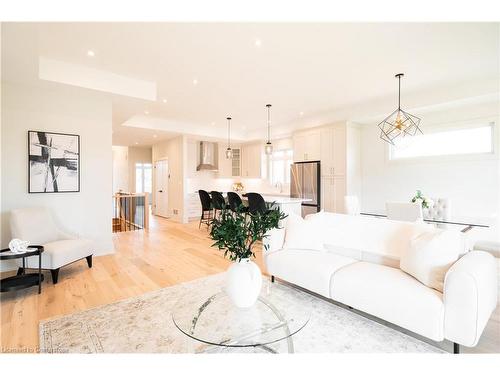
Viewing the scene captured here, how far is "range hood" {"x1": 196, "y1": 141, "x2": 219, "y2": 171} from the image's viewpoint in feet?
27.1

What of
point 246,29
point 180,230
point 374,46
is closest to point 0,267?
point 180,230

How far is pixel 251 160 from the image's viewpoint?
8641 millimetres

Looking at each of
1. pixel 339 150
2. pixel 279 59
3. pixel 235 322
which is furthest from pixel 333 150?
pixel 235 322

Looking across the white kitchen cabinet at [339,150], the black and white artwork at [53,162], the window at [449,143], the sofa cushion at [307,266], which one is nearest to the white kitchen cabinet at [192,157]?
the black and white artwork at [53,162]

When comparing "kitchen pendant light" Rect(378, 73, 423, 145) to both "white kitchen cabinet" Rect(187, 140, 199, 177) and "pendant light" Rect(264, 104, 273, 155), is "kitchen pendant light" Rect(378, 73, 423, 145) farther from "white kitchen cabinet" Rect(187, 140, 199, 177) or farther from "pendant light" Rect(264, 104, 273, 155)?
"white kitchen cabinet" Rect(187, 140, 199, 177)

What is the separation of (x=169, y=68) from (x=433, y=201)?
4.25 metres

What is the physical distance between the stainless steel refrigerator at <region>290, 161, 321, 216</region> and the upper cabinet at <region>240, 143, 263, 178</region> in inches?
66.5

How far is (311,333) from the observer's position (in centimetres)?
206

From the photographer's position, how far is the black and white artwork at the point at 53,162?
3.62 meters

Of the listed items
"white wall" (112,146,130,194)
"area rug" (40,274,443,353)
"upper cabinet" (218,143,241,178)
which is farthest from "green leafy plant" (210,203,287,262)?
"white wall" (112,146,130,194)

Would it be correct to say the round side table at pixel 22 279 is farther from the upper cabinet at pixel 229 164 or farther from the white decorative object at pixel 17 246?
the upper cabinet at pixel 229 164

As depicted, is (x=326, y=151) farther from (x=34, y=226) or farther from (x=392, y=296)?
(x=34, y=226)

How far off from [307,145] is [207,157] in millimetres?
3359
